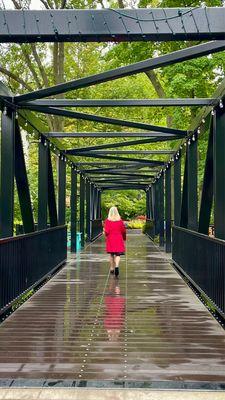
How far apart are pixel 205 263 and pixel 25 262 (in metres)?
2.92

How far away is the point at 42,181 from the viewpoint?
1395 centimetres

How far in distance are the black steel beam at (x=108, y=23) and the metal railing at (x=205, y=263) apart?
2.65 metres

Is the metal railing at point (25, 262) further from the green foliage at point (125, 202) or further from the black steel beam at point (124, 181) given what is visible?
the green foliage at point (125, 202)

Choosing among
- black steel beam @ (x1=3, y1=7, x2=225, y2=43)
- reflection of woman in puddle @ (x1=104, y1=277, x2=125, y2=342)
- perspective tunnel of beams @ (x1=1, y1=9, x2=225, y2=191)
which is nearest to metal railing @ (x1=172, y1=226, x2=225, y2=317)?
reflection of woman in puddle @ (x1=104, y1=277, x2=125, y2=342)

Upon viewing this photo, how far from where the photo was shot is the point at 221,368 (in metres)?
5.51

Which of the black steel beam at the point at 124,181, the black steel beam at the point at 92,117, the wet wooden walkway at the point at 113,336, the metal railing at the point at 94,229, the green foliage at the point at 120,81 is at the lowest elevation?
the wet wooden walkway at the point at 113,336

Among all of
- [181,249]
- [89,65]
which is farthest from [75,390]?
[89,65]

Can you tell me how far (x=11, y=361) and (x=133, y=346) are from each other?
1.32 meters

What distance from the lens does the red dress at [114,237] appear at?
1305cm

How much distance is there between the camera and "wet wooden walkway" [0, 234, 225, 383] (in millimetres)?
5391

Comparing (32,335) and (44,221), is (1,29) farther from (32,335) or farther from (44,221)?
(44,221)

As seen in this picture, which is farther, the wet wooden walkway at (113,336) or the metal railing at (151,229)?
the metal railing at (151,229)

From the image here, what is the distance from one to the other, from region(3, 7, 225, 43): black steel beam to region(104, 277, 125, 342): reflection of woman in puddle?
334cm

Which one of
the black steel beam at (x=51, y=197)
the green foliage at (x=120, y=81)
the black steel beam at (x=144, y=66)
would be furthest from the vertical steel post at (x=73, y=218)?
the black steel beam at (x=144, y=66)
